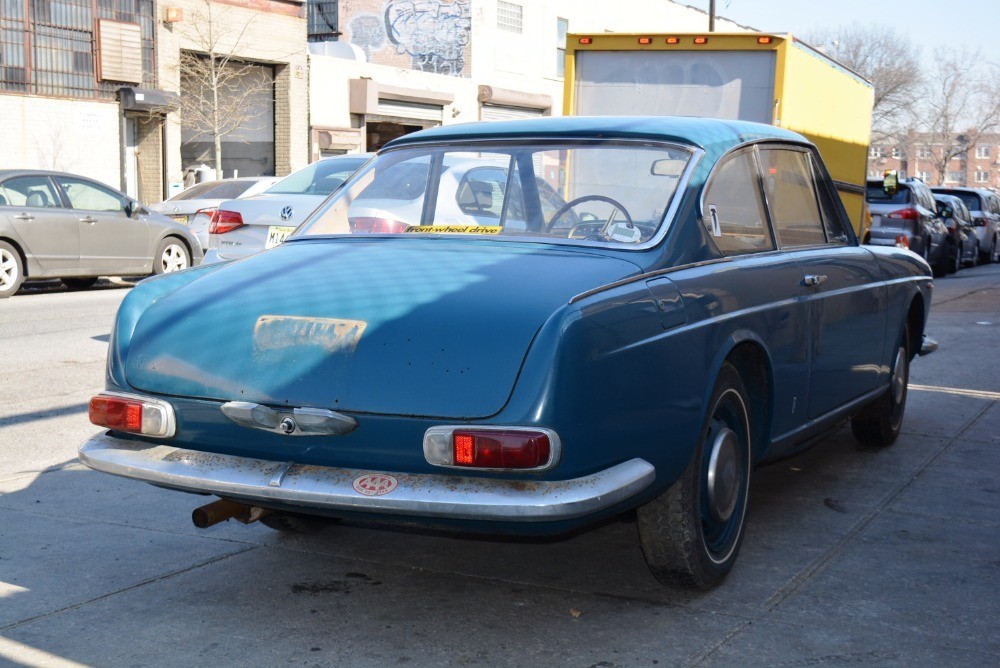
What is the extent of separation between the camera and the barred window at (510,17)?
125 ft

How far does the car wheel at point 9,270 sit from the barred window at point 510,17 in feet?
83.5

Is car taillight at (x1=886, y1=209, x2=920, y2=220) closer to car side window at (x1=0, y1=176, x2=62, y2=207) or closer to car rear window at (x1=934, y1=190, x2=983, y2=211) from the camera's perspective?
car rear window at (x1=934, y1=190, x2=983, y2=211)

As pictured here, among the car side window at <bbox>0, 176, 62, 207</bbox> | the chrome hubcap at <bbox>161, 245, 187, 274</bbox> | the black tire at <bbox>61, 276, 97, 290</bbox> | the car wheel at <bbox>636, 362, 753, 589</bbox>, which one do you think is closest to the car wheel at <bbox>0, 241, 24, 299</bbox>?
the car side window at <bbox>0, 176, 62, 207</bbox>

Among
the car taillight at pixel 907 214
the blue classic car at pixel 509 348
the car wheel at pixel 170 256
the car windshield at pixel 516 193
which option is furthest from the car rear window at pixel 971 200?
the car windshield at pixel 516 193

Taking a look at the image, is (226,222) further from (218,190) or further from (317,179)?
(218,190)

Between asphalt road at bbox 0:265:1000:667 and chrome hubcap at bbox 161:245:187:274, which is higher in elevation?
asphalt road at bbox 0:265:1000:667

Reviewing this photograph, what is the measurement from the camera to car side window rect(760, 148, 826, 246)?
17.2 ft

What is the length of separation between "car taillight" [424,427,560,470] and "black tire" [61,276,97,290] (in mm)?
14429

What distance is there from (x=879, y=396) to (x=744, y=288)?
225 centimetres

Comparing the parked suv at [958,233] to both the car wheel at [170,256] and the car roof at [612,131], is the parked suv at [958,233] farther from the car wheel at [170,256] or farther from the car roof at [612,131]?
the car roof at [612,131]

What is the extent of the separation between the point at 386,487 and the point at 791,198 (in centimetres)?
275

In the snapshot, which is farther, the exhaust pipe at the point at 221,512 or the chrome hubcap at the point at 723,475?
the chrome hubcap at the point at 723,475

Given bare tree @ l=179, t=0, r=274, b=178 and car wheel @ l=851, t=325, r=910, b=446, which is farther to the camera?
bare tree @ l=179, t=0, r=274, b=178

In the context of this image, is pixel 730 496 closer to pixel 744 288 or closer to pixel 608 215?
pixel 744 288
